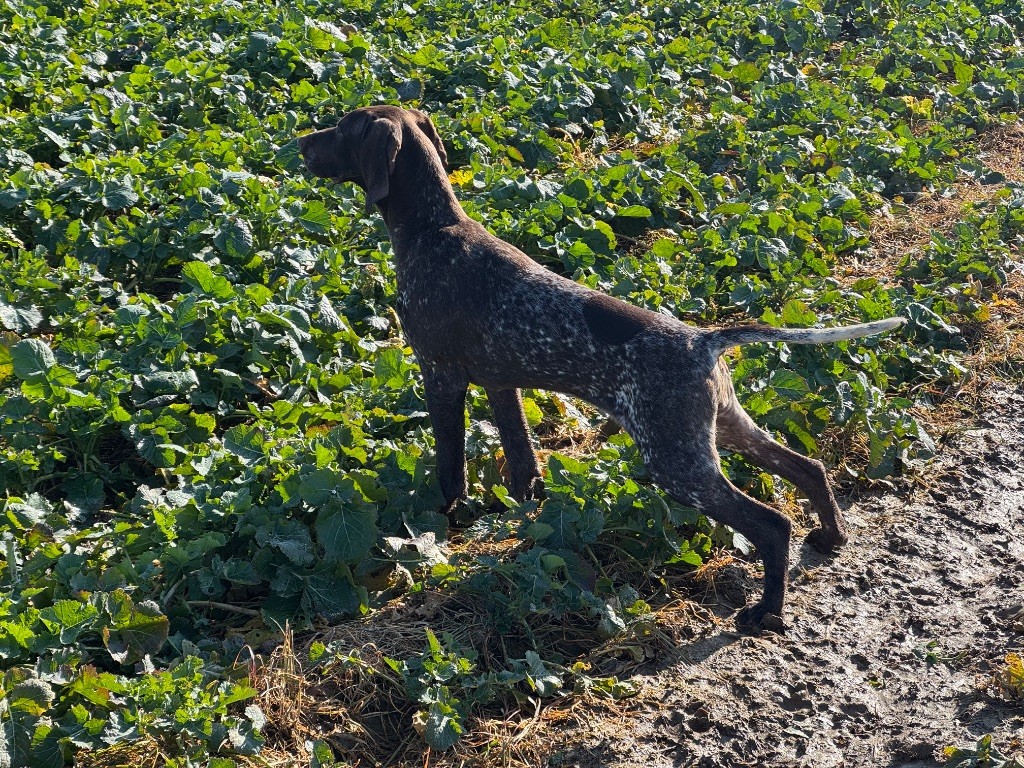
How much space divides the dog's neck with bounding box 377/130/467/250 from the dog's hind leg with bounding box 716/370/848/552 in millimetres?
1748

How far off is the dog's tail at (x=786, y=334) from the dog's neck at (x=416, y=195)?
1.55 meters

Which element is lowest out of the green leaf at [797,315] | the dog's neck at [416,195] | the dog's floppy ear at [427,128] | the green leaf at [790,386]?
the green leaf at [790,386]

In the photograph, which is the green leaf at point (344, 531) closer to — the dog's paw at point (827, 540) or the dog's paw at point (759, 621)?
the dog's paw at point (759, 621)

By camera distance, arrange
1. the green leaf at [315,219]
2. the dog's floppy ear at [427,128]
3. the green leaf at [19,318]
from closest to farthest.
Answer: the dog's floppy ear at [427,128] < the green leaf at [19,318] < the green leaf at [315,219]

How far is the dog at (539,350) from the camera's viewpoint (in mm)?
4754

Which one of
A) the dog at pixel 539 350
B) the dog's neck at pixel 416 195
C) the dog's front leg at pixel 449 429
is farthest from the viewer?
the dog's neck at pixel 416 195

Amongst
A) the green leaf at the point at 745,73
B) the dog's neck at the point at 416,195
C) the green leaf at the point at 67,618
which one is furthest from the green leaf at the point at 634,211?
the green leaf at the point at 67,618

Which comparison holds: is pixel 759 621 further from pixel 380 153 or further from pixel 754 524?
pixel 380 153

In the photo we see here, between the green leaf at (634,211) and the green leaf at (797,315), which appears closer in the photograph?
the green leaf at (797,315)

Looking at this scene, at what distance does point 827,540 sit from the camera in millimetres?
5266

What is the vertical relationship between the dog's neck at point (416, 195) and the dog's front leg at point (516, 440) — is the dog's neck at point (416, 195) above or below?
above

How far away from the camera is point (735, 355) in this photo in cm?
648

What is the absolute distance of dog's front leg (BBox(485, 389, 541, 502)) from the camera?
5.52m

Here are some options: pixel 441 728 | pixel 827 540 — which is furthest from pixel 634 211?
pixel 441 728
